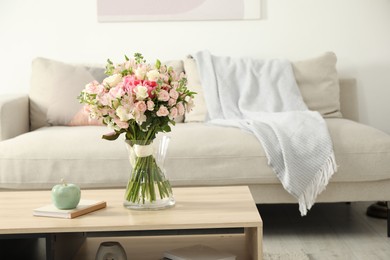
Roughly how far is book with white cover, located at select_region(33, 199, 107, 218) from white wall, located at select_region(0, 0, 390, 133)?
2131 millimetres

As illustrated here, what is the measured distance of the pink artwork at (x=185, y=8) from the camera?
4.15 metres

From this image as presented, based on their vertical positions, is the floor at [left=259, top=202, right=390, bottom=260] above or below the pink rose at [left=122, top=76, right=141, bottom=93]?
below

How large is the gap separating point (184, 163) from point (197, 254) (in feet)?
3.23

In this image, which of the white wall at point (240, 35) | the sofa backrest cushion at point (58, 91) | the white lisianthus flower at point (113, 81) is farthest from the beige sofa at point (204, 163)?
the white wall at point (240, 35)

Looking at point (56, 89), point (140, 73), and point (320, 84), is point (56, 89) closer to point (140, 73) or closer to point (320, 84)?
point (320, 84)

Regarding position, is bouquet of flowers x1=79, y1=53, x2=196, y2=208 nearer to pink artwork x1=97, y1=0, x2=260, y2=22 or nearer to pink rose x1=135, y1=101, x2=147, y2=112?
pink rose x1=135, y1=101, x2=147, y2=112

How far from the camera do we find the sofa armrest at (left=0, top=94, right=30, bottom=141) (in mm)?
3365

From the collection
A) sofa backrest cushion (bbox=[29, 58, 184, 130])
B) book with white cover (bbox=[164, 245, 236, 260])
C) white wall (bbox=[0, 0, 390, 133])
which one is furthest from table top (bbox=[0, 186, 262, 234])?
white wall (bbox=[0, 0, 390, 133])

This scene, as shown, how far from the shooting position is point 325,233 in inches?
128

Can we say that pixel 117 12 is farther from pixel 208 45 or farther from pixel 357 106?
pixel 357 106

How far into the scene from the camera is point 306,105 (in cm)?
381

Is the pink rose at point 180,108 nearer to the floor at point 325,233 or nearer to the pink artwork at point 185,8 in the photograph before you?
the floor at point 325,233

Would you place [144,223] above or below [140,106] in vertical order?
below

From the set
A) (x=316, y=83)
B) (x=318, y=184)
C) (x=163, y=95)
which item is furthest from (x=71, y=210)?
(x=316, y=83)
